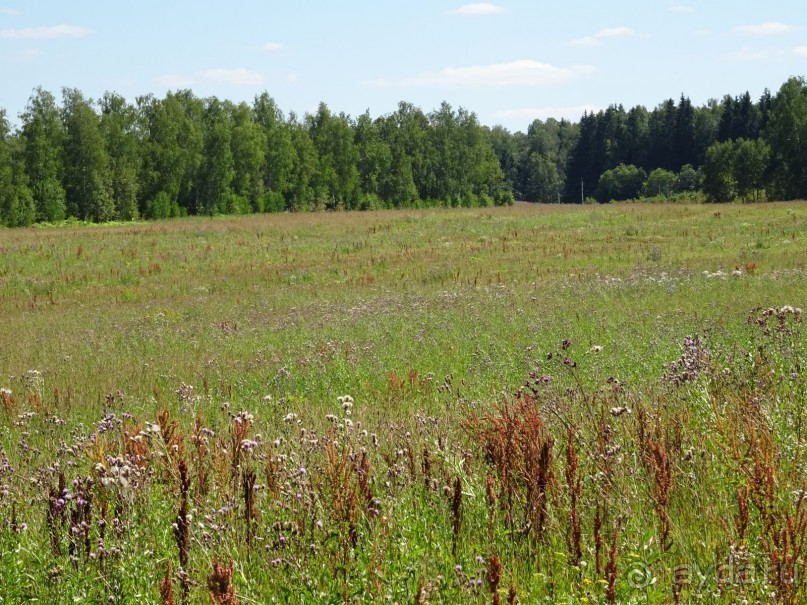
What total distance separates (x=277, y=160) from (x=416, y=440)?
76.9 m

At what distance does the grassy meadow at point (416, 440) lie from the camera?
3166 mm

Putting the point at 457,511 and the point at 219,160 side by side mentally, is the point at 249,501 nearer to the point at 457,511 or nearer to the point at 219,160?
the point at 457,511

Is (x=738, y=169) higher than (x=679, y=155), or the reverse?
(x=679, y=155)

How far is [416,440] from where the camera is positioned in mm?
5156

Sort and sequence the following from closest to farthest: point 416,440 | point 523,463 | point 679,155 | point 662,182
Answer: point 523,463 < point 416,440 < point 662,182 < point 679,155

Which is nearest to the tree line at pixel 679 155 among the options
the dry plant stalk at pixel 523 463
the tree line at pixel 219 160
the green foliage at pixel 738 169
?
the green foliage at pixel 738 169

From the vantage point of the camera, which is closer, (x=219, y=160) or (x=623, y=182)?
(x=219, y=160)

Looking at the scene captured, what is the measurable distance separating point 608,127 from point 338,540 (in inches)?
5226

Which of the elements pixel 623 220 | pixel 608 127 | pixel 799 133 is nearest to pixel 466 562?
pixel 623 220

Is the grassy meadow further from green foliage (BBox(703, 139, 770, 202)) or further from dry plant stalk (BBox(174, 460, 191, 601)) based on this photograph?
green foliage (BBox(703, 139, 770, 202))

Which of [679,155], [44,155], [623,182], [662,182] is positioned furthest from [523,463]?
[679,155]

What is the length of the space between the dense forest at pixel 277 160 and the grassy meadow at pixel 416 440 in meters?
49.5

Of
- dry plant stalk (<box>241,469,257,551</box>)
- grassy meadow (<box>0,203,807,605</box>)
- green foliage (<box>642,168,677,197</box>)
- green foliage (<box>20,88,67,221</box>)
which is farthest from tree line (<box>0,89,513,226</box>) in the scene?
dry plant stalk (<box>241,469,257,551</box>)

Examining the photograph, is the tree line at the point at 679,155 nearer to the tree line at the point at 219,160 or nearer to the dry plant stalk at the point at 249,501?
the tree line at the point at 219,160
